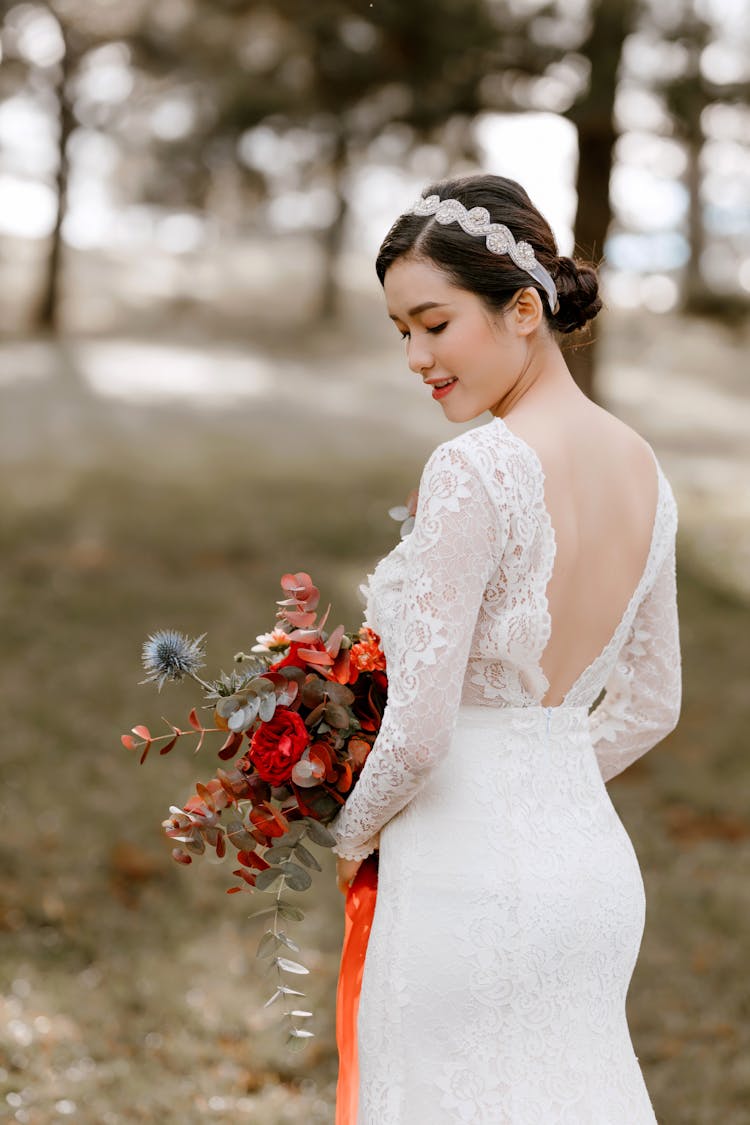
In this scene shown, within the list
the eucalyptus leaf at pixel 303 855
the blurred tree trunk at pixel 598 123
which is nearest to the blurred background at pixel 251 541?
the blurred tree trunk at pixel 598 123

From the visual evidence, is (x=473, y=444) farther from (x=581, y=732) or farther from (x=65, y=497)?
(x=65, y=497)

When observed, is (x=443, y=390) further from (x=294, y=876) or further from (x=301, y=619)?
(x=294, y=876)

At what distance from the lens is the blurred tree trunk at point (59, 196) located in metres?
25.7

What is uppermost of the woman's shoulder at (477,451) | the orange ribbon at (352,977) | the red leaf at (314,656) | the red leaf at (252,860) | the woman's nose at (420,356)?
the woman's nose at (420,356)

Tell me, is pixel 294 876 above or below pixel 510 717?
below

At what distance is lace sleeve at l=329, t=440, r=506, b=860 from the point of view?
223 centimetres

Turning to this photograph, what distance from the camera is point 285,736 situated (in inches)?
97.6

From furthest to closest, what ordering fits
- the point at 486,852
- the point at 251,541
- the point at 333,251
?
the point at 333,251 → the point at 251,541 → the point at 486,852

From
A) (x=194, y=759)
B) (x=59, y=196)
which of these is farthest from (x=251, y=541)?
(x=59, y=196)

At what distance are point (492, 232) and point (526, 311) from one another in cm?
15

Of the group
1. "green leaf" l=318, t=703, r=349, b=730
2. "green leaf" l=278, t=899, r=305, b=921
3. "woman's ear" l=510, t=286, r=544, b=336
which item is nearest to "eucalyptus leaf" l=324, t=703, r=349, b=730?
"green leaf" l=318, t=703, r=349, b=730

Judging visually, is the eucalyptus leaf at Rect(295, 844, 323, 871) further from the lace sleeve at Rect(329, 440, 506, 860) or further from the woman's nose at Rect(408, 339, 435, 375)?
the woman's nose at Rect(408, 339, 435, 375)

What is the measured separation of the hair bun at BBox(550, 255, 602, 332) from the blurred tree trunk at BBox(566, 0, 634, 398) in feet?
18.2

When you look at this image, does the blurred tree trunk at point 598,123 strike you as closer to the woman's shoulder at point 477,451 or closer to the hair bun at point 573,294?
the hair bun at point 573,294
